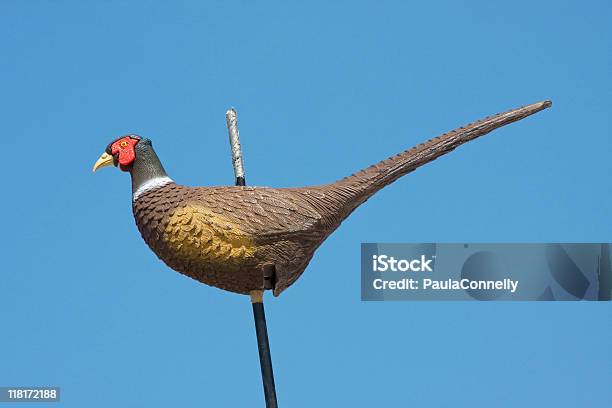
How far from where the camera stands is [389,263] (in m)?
5.58

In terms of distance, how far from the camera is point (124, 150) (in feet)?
17.2

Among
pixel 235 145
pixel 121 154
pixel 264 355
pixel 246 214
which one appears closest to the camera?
pixel 246 214

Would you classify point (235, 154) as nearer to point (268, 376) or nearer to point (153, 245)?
point (153, 245)

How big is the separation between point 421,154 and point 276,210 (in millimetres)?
730

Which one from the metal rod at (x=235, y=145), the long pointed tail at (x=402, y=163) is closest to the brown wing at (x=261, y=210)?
the long pointed tail at (x=402, y=163)

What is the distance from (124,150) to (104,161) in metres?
0.12

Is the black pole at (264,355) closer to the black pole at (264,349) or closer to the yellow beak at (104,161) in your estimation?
the black pole at (264,349)

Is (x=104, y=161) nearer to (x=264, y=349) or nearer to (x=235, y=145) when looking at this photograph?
(x=235, y=145)

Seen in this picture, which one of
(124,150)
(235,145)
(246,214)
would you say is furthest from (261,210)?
(124,150)

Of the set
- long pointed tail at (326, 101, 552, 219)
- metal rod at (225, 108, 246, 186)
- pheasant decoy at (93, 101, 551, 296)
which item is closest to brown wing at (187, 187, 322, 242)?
pheasant decoy at (93, 101, 551, 296)

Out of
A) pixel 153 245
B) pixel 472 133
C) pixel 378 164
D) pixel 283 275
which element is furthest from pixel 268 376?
pixel 472 133

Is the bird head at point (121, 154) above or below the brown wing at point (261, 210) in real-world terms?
above

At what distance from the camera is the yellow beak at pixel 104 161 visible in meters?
5.27

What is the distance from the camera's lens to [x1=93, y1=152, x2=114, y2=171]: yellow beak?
5.27m
